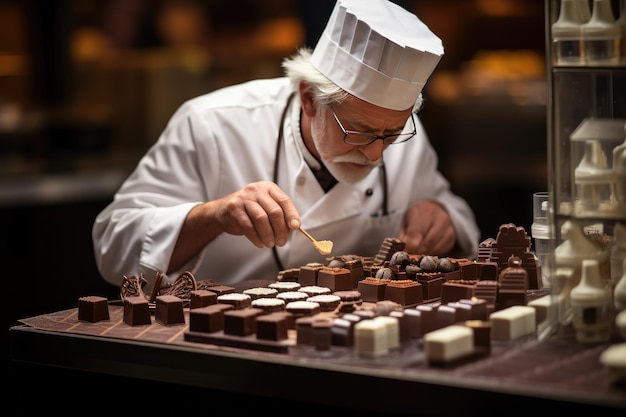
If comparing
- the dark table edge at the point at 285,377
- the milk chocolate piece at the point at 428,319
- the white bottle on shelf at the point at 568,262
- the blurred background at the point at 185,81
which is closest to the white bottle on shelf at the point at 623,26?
the white bottle on shelf at the point at 568,262

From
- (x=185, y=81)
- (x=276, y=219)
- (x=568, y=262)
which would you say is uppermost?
(x=185, y=81)

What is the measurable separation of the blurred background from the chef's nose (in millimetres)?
3221

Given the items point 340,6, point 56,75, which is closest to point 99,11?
point 56,75

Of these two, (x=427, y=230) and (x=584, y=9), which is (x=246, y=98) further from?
(x=584, y=9)

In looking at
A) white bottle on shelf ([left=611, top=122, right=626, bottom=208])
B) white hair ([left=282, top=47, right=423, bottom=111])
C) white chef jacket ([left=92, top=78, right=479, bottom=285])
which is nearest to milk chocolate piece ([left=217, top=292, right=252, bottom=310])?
white chef jacket ([left=92, top=78, right=479, bottom=285])

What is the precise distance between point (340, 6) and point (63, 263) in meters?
3.08

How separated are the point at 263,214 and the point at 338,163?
16.9 inches

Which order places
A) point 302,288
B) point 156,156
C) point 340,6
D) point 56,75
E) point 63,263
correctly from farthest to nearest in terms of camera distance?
point 56,75
point 63,263
point 156,156
point 340,6
point 302,288

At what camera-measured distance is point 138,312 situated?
7.14ft

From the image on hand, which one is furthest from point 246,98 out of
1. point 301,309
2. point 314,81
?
point 301,309

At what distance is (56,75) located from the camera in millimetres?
6641

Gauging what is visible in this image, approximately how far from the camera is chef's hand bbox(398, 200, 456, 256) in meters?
2.96

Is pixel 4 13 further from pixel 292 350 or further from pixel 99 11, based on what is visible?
pixel 292 350

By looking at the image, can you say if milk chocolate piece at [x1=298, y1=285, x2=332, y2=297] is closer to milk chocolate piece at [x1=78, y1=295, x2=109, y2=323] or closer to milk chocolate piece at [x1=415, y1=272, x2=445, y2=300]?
milk chocolate piece at [x1=415, y1=272, x2=445, y2=300]
